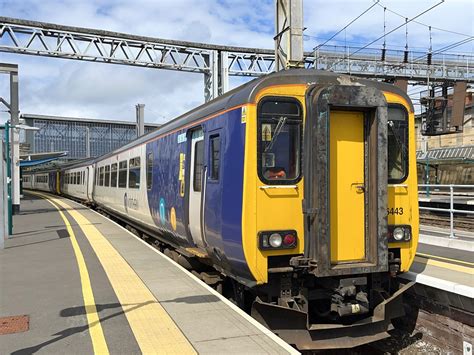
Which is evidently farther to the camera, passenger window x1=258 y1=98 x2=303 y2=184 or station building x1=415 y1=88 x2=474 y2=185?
station building x1=415 y1=88 x2=474 y2=185

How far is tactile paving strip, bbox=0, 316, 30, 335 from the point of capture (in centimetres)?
500

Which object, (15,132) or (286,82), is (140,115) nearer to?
(15,132)

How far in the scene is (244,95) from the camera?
5.43 metres

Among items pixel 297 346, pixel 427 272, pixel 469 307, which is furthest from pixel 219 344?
pixel 427 272

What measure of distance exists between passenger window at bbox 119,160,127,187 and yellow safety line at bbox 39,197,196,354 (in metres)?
5.35

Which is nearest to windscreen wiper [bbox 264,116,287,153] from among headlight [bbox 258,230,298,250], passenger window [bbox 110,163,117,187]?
headlight [bbox 258,230,298,250]

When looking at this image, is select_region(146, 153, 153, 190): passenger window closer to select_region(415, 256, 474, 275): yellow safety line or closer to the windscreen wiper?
the windscreen wiper

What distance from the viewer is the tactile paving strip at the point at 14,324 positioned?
500 cm

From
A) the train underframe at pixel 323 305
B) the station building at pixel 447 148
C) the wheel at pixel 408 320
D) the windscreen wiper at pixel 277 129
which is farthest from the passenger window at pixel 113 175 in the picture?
the station building at pixel 447 148

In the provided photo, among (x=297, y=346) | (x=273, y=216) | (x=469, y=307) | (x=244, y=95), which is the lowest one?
(x=297, y=346)

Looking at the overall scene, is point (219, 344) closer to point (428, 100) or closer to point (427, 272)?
point (427, 272)

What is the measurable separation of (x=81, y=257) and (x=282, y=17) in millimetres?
7718

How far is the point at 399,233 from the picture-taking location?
5816 millimetres

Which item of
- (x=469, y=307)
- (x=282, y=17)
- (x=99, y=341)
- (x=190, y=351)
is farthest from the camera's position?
(x=282, y=17)
